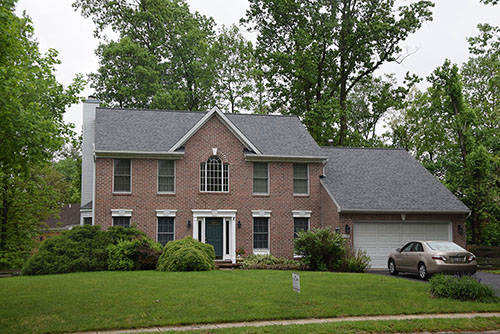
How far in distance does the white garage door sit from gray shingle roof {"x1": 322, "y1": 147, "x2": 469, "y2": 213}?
3.38 ft

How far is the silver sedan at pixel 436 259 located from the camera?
61.4 feet

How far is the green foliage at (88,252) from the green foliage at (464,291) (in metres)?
12.8

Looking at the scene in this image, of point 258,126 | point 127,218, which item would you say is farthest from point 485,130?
point 127,218

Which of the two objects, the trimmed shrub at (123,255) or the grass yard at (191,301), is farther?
the trimmed shrub at (123,255)

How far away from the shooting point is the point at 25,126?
1246 cm

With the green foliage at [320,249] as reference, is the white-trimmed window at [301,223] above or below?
above

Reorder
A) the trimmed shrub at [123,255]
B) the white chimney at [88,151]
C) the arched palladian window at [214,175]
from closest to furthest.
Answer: the trimmed shrub at [123,255] < the arched palladian window at [214,175] < the white chimney at [88,151]

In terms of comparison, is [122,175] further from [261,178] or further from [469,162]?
[469,162]

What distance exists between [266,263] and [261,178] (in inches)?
215

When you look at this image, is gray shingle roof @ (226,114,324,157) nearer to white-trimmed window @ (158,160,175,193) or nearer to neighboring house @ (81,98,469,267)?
neighboring house @ (81,98,469,267)

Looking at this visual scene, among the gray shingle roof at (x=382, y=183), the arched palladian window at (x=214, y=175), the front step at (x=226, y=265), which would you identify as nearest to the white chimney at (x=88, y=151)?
the arched palladian window at (x=214, y=175)

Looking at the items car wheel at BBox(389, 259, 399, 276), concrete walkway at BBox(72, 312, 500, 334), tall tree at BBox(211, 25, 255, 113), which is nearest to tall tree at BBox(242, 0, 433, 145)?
tall tree at BBox(211, 25, 255, 113)

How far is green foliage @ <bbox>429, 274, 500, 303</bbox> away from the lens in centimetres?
1343

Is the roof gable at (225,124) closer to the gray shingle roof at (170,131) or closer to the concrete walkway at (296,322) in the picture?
the gray shingle roof at (170,131)
